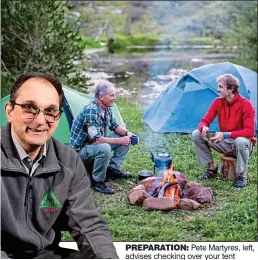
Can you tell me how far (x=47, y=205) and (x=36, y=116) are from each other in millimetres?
290

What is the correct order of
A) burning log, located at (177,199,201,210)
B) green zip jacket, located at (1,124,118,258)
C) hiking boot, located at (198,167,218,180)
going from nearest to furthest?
green zip jacket, located at (1,124,118,258) < burning log, located at (177,199,201,210) < hiking boot, located at (198,167,218,180)

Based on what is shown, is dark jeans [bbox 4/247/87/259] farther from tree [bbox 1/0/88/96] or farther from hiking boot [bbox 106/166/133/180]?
tree [bbox 1/0/88/96]

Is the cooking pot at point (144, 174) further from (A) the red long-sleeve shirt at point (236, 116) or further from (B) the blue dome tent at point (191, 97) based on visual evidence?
(A) the red long-sleeve shirt at point (236, 116)

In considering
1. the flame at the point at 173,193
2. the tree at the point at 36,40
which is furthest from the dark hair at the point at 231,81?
the tree at the point at 36,40

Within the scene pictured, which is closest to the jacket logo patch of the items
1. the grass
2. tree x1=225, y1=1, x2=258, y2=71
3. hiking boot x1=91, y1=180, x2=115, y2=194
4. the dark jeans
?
the dark jeans

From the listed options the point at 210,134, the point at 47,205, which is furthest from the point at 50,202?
the point at 210,134

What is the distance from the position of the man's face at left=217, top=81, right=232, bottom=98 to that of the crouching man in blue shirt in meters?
0.45

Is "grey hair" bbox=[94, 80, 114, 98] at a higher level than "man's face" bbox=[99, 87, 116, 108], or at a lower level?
higher

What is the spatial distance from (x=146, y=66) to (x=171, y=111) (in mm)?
299

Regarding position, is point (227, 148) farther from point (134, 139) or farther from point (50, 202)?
point (50, 202)

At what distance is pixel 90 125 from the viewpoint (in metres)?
2.27

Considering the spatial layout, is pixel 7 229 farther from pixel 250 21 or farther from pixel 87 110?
pixel 250 21

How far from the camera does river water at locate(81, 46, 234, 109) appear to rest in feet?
8.80

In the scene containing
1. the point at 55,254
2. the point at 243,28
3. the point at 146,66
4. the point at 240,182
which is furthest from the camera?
the point at 243,28
